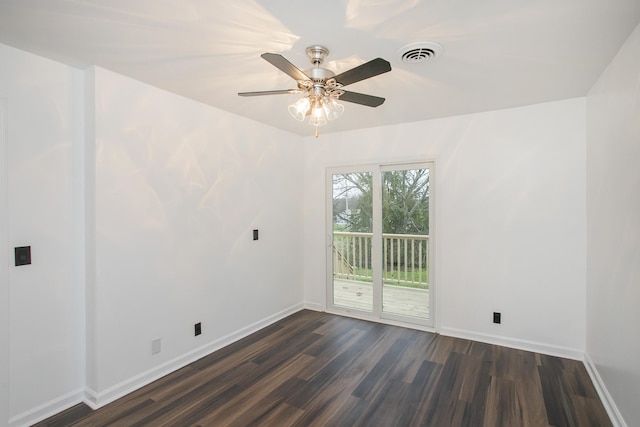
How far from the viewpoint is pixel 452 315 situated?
3.53m

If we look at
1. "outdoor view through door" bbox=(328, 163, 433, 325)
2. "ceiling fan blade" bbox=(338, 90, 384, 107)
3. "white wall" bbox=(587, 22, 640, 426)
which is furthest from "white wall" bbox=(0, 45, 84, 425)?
"white wall" bbox=(587, 22, 640, 426)

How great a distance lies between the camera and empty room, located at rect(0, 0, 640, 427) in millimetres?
1846

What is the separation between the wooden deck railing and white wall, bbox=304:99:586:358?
0.24 metres

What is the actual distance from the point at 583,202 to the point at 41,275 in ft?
14.3

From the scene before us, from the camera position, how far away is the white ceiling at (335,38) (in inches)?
62.6

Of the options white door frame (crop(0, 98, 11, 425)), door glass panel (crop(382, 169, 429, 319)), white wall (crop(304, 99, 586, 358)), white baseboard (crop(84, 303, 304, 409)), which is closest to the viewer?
white door frame (crop(0, 98, 11, 425))

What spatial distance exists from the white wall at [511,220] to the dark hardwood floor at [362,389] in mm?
324

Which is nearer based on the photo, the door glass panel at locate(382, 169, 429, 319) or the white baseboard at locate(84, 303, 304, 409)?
the white baseboard at locate(84, 303, 304, 409)

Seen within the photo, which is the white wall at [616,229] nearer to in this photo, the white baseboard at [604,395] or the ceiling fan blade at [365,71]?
the white baseboard at [604,395]

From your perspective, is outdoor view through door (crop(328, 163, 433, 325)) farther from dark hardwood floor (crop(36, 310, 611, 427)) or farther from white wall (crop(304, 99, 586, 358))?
dark hardwood floor (crop(36, 310, 611, 427))

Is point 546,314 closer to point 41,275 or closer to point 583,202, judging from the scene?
point 583,202

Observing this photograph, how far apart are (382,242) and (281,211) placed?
1.33 m

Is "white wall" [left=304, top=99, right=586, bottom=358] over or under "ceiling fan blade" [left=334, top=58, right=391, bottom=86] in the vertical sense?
under

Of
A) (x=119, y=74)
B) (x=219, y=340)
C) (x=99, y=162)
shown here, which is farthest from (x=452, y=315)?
(x=119, y=74)
